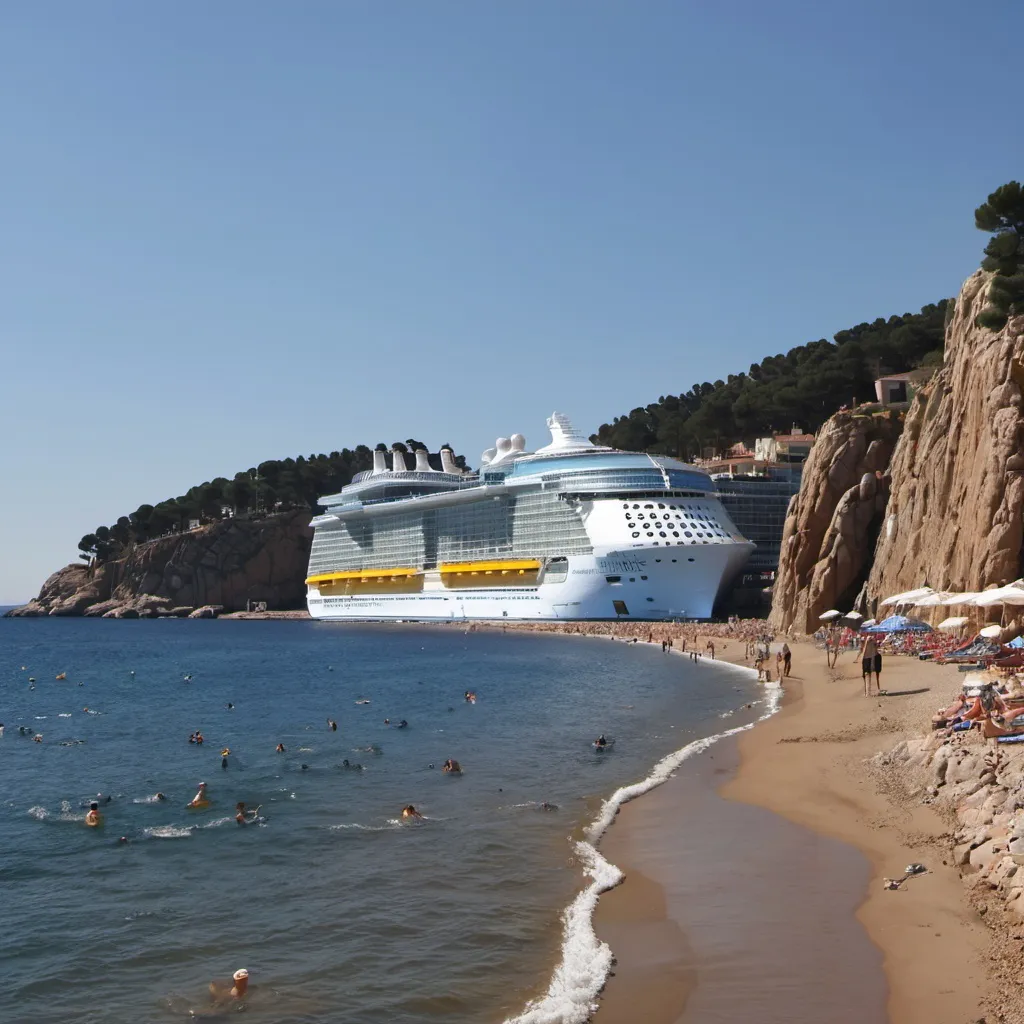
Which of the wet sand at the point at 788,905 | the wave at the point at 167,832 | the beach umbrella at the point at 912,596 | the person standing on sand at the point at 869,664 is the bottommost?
the wave at the point at 167,832

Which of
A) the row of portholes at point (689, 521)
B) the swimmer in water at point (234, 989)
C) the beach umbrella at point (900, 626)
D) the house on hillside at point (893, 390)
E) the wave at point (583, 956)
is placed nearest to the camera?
the wave at point (583, 956)

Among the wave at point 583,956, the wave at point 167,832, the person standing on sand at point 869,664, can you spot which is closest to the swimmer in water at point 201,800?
the wave at point 167,832

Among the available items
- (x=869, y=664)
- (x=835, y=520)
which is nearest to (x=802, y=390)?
(x=835, y=520)

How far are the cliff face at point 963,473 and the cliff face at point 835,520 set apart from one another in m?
2.74

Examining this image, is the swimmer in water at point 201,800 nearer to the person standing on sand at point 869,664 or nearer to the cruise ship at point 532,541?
the person standing on sand at point 869,664

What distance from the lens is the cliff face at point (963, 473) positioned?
116 feet

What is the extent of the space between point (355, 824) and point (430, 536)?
3291 inches

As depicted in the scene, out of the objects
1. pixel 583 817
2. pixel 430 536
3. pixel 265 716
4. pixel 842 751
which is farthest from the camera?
pixel 430 536

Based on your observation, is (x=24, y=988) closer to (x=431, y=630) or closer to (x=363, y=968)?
(x=363, y=968)

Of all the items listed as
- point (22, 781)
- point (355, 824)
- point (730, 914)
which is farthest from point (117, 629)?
point (730, 914)

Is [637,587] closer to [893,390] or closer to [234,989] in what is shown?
[893,390]

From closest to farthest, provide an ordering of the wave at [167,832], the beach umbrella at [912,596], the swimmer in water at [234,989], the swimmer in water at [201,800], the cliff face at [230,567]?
1. the swimmer in water at [234,989]
2. the wave at [167,832]
3. the swimmer in water at [201,800]
4. the beach umbrella at [912,596]
5. the cliff face at [230,567]

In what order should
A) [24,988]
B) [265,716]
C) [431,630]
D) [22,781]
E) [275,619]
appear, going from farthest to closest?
[275,619] → [431,630] → [265,716] → [22,781] → [24,988]

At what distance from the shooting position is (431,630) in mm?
91312
